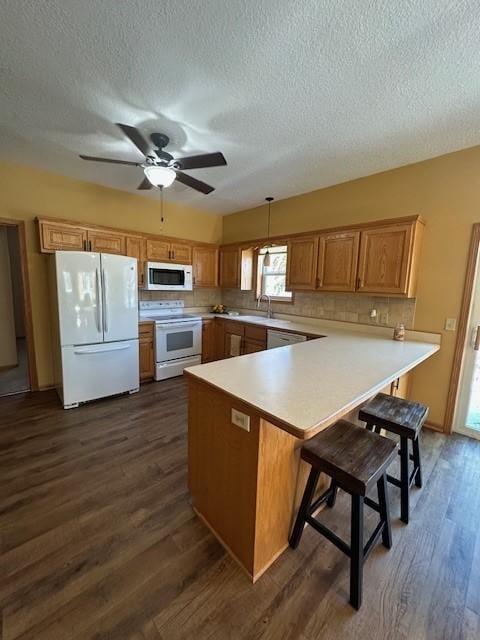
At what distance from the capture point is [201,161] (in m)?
2.13

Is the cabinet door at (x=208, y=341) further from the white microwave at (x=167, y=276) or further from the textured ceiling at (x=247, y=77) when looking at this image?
the textured ceiling at (x=247, y=77)

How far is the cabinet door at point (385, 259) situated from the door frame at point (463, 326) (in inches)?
20.5

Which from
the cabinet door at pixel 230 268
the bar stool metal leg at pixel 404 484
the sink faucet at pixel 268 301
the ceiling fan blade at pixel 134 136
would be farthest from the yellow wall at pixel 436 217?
the ceiling fan blade at pixel 134 136

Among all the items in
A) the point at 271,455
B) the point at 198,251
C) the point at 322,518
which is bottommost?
the point at 322,518

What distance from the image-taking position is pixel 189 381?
1.64 m

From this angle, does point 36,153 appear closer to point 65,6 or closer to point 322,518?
point 65,6

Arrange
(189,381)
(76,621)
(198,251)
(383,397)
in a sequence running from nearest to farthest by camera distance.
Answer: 1. (76,621)
2. (189,381)
3. (383,397)
4. (198,251)

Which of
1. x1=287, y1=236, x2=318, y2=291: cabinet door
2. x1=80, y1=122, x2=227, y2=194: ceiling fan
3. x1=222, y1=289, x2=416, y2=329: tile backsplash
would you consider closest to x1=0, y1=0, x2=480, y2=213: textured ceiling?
x1=80, y1=122, x2=227, y2=194: ceiling fan

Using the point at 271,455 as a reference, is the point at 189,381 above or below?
above

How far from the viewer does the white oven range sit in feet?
12.5

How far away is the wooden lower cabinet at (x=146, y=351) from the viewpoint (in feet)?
12.2

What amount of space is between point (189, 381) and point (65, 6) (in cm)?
200

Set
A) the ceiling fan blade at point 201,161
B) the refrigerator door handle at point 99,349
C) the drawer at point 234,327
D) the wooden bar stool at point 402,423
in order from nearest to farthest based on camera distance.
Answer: the wooden bar stool at point 402,423, the ceiling fan blade at point 201,161, the refrigerator door handle at point 99,349, the drawer at point 234,327

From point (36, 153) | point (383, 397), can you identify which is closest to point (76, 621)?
point (383, 397)
